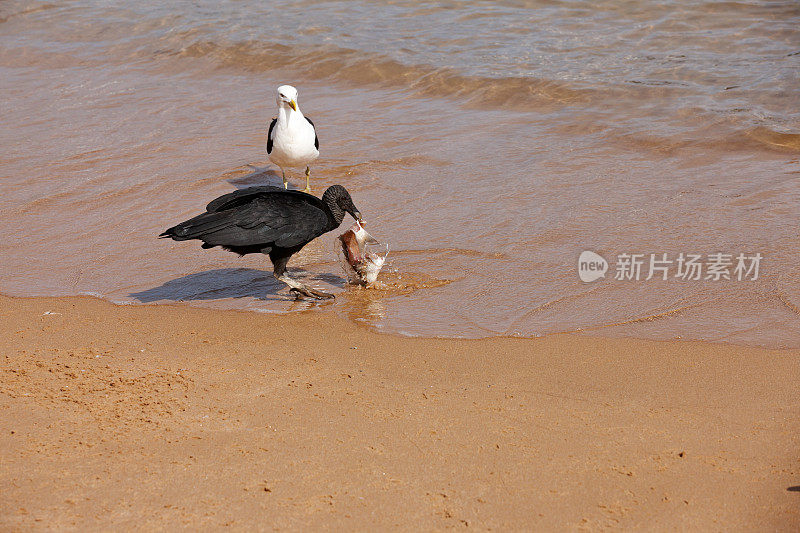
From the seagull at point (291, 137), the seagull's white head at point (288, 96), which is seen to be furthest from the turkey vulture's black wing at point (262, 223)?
the seagull's white head at point (288, 96)

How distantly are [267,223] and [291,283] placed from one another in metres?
0.46

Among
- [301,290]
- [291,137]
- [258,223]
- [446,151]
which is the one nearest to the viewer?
[258,223]

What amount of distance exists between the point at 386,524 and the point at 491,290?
271cm

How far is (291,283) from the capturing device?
577cm

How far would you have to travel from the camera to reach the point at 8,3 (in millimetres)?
17781

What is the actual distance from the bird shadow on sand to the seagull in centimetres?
189

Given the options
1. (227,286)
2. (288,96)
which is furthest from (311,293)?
(288,96)

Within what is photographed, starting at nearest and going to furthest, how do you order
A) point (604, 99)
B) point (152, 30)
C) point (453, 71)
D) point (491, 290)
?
1. point (491, 290)
2. point (604, 99)
3. point (453, 71)
4. point (152, 30)

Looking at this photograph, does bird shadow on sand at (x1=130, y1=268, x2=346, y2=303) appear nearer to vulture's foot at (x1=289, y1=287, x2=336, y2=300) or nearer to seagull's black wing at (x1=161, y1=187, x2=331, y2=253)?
vulture's foot at (x1=289, y1=287, x2=336, y2=300)

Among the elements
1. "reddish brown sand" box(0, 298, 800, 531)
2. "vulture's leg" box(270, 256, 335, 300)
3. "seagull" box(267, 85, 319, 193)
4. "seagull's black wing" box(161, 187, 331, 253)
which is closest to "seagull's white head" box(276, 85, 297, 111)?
"seagull" box(267, 85, 319, 193)

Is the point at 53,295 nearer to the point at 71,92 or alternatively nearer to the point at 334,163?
the point at 334,163

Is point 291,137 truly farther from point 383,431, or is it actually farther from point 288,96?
point 383,431

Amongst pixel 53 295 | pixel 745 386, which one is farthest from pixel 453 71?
pixel 745 386

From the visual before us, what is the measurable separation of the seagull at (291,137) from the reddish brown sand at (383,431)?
3.08 metres
